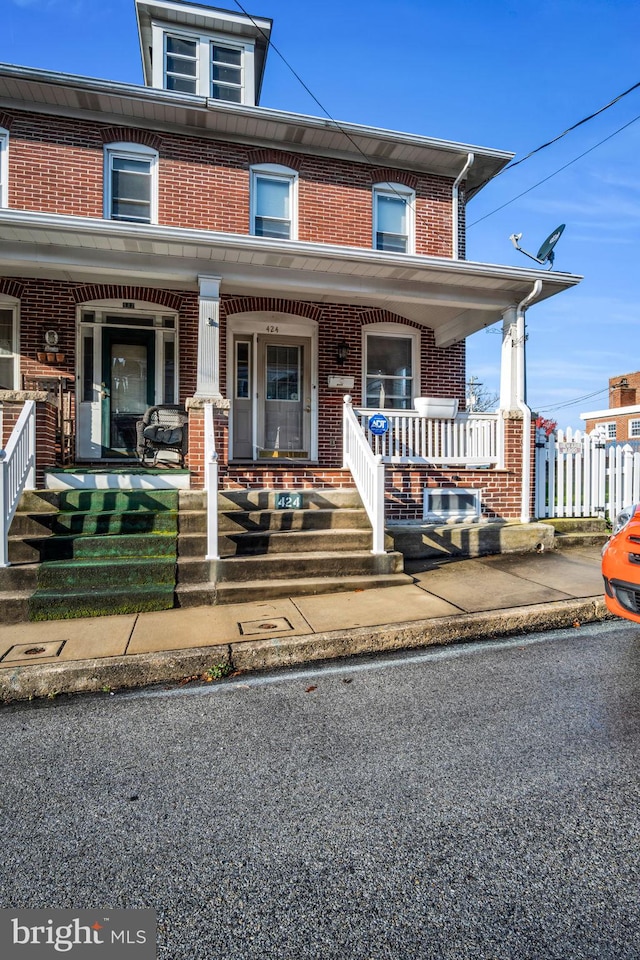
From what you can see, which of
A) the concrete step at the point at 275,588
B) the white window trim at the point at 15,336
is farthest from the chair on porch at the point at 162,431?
the concrete step at the point at 275,588

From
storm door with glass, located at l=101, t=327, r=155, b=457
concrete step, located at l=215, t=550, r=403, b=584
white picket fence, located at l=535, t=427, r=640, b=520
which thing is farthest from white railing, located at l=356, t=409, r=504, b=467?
storm door with glass, located at l=101, t=327, r=155, b=457

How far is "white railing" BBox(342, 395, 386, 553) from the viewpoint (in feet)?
19.6

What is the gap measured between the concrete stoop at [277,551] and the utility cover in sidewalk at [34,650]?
1.18 m

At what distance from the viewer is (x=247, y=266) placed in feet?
23.9

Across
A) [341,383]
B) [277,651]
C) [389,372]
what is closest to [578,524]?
[389,372]

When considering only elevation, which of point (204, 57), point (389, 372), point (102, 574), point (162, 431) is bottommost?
point (102, 574)

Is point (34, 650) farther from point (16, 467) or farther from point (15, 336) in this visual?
point (15, 336)

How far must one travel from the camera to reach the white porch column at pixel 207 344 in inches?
273

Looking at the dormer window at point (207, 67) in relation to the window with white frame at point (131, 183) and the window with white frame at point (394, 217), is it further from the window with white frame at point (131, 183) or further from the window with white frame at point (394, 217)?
the window with white frame at point (394, 217)

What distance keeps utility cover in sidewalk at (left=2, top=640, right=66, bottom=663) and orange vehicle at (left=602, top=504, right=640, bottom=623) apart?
3.86m

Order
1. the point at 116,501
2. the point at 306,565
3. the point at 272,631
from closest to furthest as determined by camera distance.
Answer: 1. the point at 272,631
2. the point at 306,565
3. the point at 116,501

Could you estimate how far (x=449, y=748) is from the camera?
2.75 m

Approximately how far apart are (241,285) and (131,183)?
3.57 meters

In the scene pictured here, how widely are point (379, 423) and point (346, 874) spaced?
19.5 feet
